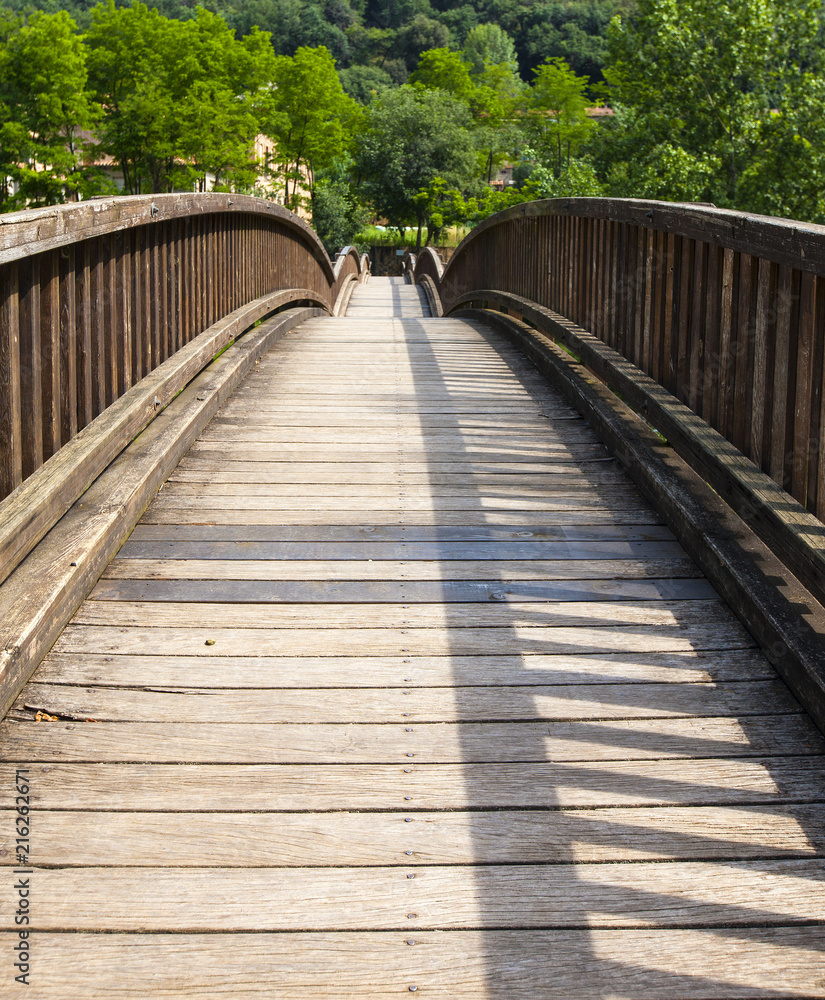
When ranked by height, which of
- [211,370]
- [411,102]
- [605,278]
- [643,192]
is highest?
[411,102]

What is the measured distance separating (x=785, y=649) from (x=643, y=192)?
95.1 feet

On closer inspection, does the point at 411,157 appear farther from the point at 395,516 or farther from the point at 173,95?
the point at 395,516

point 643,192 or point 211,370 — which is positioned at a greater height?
point 643,192

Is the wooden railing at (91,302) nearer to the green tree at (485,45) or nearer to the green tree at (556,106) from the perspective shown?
the green tree at (556,106)

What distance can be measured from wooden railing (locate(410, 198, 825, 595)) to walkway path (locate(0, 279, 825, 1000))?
38 centimetres

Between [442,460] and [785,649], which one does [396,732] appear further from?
[442,460]

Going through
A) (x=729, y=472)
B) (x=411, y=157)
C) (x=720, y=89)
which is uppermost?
(x=411, y=157)

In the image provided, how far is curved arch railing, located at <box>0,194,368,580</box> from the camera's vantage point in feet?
9.07

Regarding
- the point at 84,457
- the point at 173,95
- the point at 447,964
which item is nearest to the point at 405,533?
the point at 84,457

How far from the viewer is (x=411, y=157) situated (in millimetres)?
54781

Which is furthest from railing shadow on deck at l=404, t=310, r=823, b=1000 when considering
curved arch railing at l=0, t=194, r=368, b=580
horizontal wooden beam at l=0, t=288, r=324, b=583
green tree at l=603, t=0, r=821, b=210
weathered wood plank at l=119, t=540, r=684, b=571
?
green tree at l=603, t=0, r=821, b=210

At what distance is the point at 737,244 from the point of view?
327 cm

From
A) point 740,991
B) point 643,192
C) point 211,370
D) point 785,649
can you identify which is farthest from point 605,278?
point 643,192

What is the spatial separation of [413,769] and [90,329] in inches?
87.9
